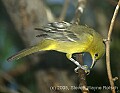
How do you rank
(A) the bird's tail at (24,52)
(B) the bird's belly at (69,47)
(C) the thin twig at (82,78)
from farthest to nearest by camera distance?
1. (B) the bird's belly at (69,47)
2. (A) the bird's tail at (24,52)
3. (C) the thin twig at (82,78)

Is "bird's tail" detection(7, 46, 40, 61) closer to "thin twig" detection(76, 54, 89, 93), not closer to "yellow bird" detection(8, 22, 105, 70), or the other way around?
"yellow bird" detection(8, 22, 105, 70)

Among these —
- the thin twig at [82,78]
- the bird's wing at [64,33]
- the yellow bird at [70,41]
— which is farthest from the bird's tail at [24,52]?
the thin twig at [82,78]

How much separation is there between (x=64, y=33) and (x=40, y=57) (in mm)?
1062

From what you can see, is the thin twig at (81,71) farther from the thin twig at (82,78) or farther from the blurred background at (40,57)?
the blurred background at (40,57)

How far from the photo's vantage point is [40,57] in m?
3.68

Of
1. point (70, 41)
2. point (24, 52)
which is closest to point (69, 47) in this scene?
point (70, 41)

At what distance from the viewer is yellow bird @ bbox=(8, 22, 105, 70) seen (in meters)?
2.63

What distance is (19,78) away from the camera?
13.3 ft

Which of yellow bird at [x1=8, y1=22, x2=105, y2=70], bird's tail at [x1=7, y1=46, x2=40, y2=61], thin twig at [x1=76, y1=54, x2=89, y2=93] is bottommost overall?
thin twig at [x1=76, y1=54, x2=89, y2=93]

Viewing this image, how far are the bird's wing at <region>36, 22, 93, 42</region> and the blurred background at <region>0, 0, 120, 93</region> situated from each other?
24.3 inches

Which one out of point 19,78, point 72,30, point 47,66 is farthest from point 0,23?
point 72,30


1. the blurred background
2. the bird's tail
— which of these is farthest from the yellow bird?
the blurred background

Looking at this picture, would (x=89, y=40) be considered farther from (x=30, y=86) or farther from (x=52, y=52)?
(x=30, y=86)

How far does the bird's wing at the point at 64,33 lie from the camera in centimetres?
262
